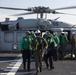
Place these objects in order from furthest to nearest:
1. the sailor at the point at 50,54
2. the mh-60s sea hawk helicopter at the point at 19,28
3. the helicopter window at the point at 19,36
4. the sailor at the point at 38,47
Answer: the helicopter window at the point at 19,36 < the mh-60s sea hawk helicopter at the point at 19,28 < the sailor at the point at 50,54 < the sailor at the point at 38,47

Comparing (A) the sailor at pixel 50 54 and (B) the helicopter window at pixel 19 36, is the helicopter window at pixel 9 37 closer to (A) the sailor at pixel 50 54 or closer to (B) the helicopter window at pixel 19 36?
(B) the helicopter window at pixel 19 36

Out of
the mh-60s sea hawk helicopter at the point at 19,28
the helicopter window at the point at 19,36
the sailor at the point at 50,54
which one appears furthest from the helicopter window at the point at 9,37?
the sailor at the point at 50,54

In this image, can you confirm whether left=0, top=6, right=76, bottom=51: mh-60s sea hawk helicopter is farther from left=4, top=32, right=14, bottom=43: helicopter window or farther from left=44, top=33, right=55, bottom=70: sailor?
left=44, top=33, right=55, bottom=70: sailor

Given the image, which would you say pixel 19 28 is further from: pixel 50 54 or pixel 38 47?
pixel 38 47

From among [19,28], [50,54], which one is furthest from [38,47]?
[19,28]

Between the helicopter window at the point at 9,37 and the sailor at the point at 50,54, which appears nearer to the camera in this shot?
the sailor at the point at 50,54

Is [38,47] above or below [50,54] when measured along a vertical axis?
above

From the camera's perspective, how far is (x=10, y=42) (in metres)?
26.4

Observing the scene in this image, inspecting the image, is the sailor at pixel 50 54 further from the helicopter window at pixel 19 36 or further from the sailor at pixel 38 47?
the helicopter window at pixel 19 36

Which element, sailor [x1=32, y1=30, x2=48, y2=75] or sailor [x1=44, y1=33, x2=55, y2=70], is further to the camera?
sailor [x1=44, y1=33, x2=55, y2=70]

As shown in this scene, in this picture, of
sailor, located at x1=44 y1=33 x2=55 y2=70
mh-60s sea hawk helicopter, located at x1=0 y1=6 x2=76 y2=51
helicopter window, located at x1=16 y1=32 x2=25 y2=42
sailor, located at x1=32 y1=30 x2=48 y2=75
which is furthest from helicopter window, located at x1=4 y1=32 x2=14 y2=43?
sailor, located at x1=32 y1=30 x2=48 y2=75

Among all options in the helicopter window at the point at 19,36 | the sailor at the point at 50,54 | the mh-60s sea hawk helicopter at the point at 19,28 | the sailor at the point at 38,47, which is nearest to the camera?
the sailor at the point at 38,47

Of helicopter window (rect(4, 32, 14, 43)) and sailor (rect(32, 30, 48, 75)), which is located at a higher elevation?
sailor (rect(32, 30, 48, 75))

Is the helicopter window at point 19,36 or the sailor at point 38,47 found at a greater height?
the sailor at point 38,47
